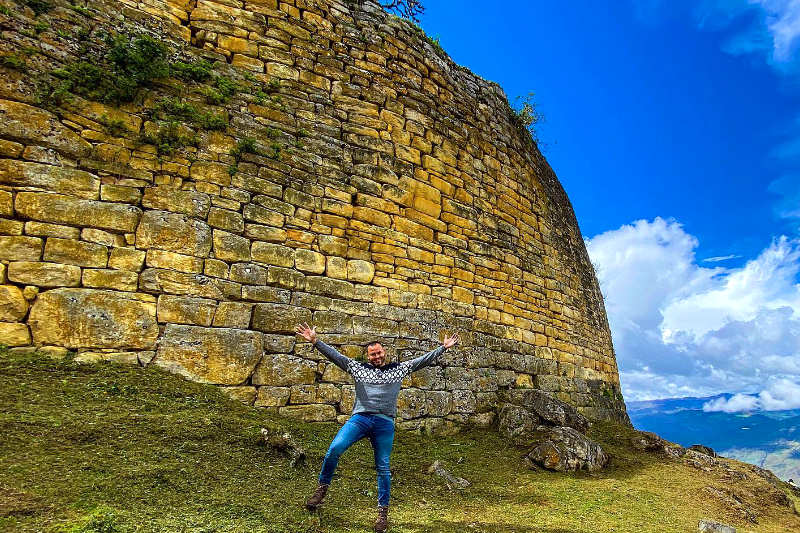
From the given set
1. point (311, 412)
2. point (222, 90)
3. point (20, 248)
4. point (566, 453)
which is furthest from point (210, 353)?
point (566, 453)

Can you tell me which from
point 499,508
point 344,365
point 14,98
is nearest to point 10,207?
point 14,98

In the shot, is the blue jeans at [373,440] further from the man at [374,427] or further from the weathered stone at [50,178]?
the weathered stone at [50,178]

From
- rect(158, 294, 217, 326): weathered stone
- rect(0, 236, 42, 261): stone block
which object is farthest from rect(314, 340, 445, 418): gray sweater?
rect(0, 236, 42, 261): stone block

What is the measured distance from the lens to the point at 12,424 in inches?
142

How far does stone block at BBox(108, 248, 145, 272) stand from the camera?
467cm

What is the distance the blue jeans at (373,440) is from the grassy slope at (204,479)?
38 centimetres

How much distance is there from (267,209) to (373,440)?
3336mm

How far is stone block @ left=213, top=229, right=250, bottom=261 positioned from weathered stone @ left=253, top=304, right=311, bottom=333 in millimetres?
656

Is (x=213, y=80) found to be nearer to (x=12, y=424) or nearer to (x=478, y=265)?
(x=12, y=424)

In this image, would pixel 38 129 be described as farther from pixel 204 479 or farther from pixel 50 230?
pixel 204 479

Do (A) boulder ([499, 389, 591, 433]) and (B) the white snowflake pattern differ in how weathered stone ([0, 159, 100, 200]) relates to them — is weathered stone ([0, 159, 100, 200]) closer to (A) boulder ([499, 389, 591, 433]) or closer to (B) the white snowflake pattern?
(B) the white snowflake pattern

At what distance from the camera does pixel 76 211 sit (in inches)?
180

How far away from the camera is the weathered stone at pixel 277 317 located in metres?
5.36

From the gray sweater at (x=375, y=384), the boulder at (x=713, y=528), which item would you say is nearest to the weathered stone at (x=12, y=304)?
the gray sweater at (x=375, y=384)
